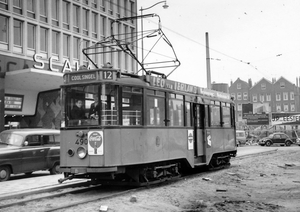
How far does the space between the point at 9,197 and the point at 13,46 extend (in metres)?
21.9

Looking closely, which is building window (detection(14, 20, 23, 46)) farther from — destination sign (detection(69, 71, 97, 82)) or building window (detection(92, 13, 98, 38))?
destination sign (detection(69, 71, 97, 82))

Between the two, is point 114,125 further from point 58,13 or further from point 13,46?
point 58,13

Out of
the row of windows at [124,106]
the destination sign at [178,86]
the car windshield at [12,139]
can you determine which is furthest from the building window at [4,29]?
the row of windows at [124,106]

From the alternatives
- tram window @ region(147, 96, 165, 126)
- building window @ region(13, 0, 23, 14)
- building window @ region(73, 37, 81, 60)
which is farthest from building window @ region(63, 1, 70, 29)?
tram window @ region(147, 96, 165, 126)

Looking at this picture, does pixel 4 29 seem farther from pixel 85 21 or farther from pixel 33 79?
pixel 85 21

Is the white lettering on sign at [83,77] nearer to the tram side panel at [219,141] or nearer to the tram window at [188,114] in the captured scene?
the tram window at [188,114]

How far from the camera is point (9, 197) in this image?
31.2 feet

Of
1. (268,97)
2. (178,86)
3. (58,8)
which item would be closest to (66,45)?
(58,8)

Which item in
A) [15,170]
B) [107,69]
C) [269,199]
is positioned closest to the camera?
[269,199]

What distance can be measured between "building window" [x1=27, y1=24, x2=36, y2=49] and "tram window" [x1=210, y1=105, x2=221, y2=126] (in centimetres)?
1983

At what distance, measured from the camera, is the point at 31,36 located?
104 ft

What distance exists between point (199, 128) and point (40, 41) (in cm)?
2194

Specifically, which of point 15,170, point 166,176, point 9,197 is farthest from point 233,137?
point 9,197

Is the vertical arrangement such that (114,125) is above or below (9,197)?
above
